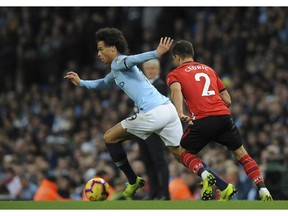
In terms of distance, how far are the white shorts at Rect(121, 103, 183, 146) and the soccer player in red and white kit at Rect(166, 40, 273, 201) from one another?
31 cm

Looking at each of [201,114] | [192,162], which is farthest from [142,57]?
[192,162]

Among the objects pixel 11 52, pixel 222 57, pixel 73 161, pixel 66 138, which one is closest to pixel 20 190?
pixel 73 161

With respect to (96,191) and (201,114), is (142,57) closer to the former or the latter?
(201,114)

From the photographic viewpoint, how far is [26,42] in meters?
24.6

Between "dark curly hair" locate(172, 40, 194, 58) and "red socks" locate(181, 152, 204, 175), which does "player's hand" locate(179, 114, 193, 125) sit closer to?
"red socks" locate(181, 152, 204, 175)

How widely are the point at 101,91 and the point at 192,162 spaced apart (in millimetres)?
11016

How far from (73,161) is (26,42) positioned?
6.59 m

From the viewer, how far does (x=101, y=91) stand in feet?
69.7

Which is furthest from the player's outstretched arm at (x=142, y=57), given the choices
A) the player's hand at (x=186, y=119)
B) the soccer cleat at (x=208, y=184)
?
the soccer cleat at (x=208, y=184)

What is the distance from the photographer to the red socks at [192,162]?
10320mm

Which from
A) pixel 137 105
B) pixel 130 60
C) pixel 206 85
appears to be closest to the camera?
pixel 130 60

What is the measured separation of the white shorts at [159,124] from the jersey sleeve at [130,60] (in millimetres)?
624

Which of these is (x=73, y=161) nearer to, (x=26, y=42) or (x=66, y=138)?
(x=66, y=138)

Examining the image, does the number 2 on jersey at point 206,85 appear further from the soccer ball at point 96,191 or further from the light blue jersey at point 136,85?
the soccer ball at point 96,191
